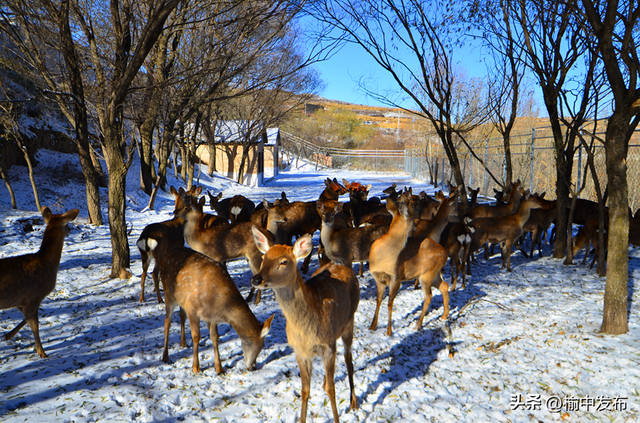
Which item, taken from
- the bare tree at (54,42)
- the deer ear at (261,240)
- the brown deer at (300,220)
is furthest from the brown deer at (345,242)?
the bare tree at (54,42)

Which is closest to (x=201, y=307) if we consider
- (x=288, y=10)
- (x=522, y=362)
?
(x=522, y=362)

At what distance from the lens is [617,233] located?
15.4ft

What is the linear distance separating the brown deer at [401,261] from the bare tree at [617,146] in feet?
6.25

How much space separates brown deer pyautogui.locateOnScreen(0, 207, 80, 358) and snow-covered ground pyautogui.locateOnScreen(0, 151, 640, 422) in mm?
420

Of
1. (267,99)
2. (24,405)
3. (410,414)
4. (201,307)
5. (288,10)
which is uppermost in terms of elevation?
(267,99)

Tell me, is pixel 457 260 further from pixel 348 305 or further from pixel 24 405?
pixel 24 405

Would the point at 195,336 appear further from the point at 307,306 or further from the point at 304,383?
the point at 307,306

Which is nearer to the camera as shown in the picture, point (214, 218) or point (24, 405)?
point (24, 405)

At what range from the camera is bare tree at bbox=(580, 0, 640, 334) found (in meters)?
4.49

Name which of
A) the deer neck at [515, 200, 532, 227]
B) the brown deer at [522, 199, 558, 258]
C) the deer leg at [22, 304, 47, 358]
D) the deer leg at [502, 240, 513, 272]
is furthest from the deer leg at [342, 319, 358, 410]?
the brown deer at [522, 199, 558, 258]

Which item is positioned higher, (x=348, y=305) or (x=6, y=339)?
(x=348, y=305)

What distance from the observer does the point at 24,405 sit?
3.37 metres

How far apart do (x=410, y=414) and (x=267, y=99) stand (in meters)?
25.1

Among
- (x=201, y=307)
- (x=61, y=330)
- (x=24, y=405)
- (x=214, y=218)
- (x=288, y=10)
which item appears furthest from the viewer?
(x=214, y=218)
